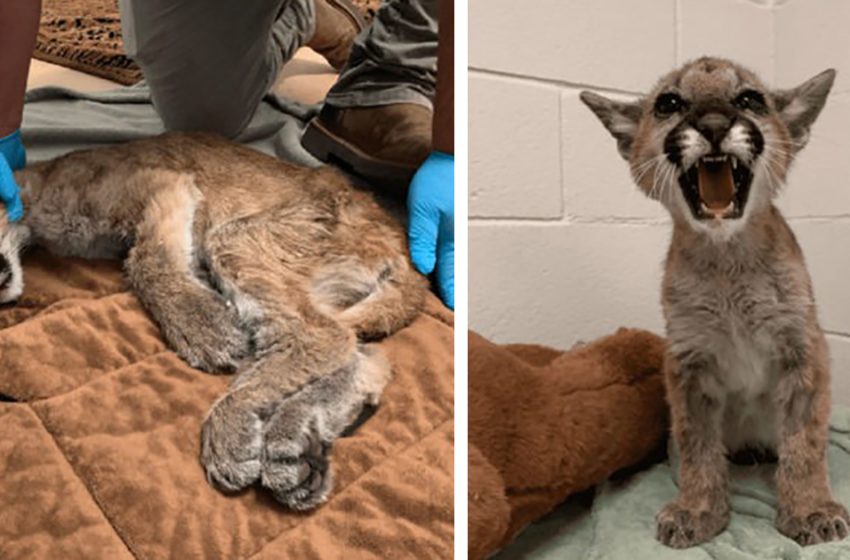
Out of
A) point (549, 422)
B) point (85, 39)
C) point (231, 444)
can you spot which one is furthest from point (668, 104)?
point (85, 39)

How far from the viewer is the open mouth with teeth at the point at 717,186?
603mm

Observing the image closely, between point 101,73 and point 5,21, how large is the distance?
0.38ft

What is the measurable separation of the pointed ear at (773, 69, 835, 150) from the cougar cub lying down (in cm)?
48

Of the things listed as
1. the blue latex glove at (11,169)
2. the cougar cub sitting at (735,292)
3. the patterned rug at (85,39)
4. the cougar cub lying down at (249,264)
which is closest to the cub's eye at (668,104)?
the cougar cub sitting at (735,292)

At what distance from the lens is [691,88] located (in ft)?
2.12

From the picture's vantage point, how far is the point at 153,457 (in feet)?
2.37

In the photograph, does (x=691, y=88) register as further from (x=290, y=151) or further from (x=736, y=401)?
(x=290, y=151)

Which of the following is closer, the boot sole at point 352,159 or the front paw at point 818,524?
the front paw at point 818,524

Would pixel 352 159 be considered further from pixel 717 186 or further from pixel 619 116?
pixel 717 186

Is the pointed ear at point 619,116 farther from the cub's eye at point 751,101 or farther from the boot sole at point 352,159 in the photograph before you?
the boot sole at point 352,159

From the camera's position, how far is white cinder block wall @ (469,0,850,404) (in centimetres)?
69

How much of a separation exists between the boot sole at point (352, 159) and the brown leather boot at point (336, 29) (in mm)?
95

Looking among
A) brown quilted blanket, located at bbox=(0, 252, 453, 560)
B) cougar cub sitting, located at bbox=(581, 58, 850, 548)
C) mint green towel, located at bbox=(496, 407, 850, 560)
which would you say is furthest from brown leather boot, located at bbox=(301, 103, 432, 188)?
mint green towel, located at bbox=(496, 407, 850, 560)

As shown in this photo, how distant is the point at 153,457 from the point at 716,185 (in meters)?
0.61
